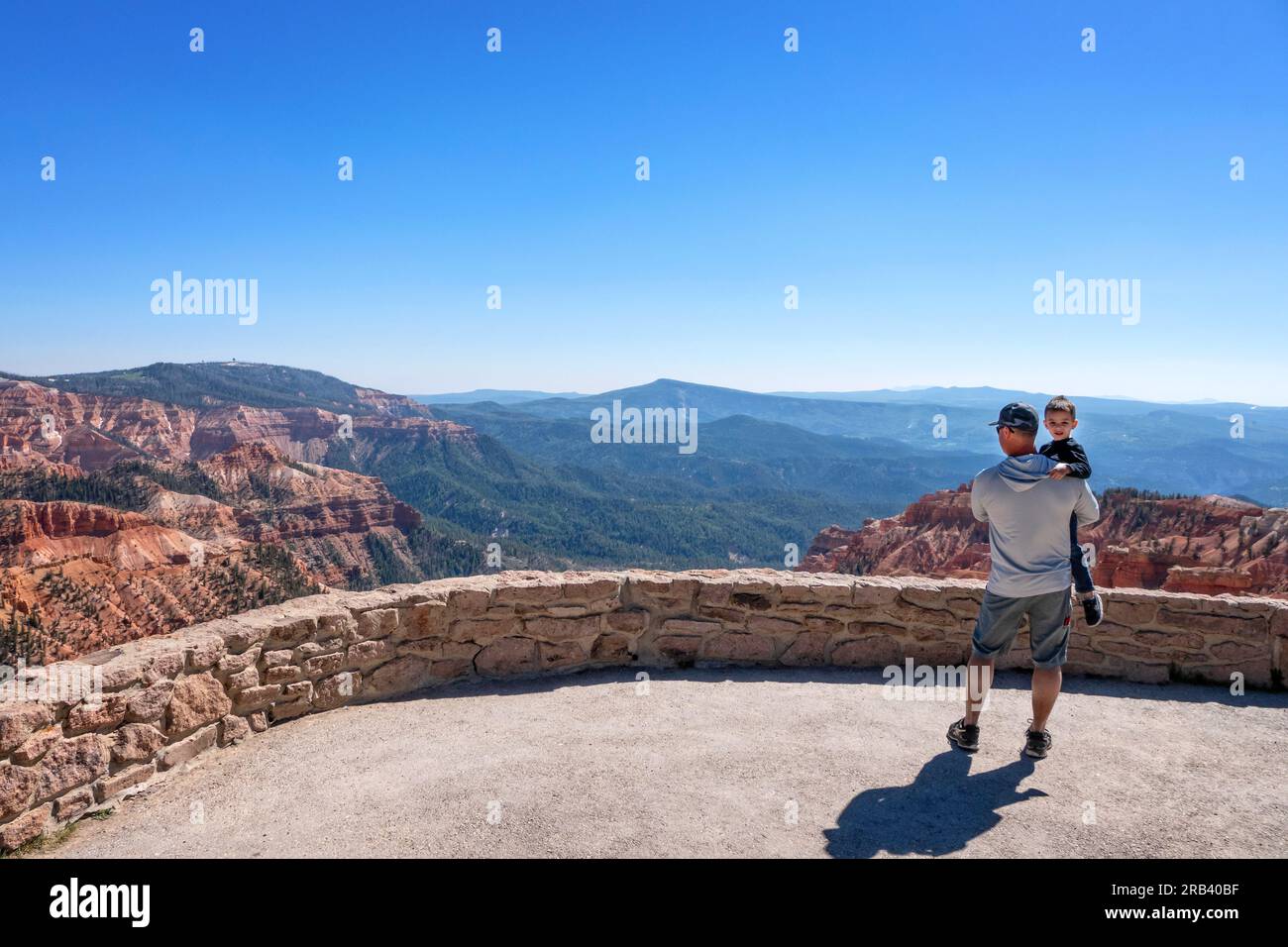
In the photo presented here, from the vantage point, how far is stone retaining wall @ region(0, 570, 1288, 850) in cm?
486

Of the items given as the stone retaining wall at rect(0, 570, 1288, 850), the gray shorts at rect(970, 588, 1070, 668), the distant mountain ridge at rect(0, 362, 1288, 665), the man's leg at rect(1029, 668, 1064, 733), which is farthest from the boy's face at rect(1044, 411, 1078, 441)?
the distant mountain ridge at rect(0, 362, 1288, 665)

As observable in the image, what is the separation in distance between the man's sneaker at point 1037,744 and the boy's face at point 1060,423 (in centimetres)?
201

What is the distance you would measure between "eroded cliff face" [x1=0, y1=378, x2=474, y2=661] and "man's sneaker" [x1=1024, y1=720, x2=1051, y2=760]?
34.9 meters

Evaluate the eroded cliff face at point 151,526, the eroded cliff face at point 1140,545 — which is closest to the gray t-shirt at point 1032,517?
the eroded cliff face at point 1140,545

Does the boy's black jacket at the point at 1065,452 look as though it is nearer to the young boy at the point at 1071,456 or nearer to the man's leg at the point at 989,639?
the young boy at the point at 1071,456

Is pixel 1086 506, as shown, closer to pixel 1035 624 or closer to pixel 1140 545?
pixel 1035 624

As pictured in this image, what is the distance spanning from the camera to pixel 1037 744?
472 centimetres

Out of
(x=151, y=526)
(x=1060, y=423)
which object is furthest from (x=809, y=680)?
(x=151, y=526)

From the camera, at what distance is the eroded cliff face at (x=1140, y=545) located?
93.9 feet

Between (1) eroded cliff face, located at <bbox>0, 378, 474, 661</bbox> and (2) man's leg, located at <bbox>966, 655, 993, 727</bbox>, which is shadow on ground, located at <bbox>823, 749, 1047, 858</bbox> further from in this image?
(1) eroded cliff face, located at <bbox>0, 378, 474, 661</bbox>

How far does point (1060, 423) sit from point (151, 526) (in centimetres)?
6484

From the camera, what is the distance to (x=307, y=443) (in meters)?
188
